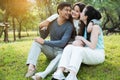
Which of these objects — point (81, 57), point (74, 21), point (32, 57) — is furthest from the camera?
point (74, 21)

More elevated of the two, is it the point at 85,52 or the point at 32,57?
the point at 85,52

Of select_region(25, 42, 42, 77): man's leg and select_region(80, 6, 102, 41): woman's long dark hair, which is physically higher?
select_region(80, 6, 102, 41): woman's long dark hair

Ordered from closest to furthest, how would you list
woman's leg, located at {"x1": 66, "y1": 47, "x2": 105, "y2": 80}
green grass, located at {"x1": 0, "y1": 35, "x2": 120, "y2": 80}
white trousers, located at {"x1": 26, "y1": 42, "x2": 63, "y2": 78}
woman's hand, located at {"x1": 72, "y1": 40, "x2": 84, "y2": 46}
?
1. woman's leg, located at {"x1": 66, "y1": 47, "x2": 105, "y2": 80}
2. woman's hand, located at {"x1": 72, "y1": 40, "x2": 84, "y2": 46}
3. white trousers, located at {"x1": 26, "y1": 42, "x2": 63, "y2": 78}
4. green grass, located at {"x1": 0, "y1": 35, "x2": 120, "y2": 80}

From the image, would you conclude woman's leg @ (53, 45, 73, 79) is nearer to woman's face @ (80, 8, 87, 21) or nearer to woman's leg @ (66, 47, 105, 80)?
woman's leg @ (66, 47, 105, 80)

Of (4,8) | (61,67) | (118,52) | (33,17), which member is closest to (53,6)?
(4,8)

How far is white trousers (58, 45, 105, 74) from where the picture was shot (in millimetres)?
5871

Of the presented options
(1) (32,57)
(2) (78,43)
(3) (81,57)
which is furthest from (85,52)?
(1) (32,57)

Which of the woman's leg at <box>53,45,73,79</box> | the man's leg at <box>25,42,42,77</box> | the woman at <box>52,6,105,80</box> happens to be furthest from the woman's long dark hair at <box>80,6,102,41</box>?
the man's leg at <box>25,42,42,77</box>

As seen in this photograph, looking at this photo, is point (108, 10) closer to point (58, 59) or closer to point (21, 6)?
point (21, 6)

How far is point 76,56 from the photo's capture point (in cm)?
595

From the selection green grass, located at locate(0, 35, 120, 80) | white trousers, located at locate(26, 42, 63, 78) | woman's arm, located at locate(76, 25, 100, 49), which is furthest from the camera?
green grass, located at locate(0, 35, 120, 80)

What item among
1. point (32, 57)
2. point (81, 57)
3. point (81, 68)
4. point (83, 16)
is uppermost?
point (83, 16)

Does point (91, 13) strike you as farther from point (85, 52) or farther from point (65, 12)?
point (85, 52)

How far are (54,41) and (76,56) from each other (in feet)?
3.09
